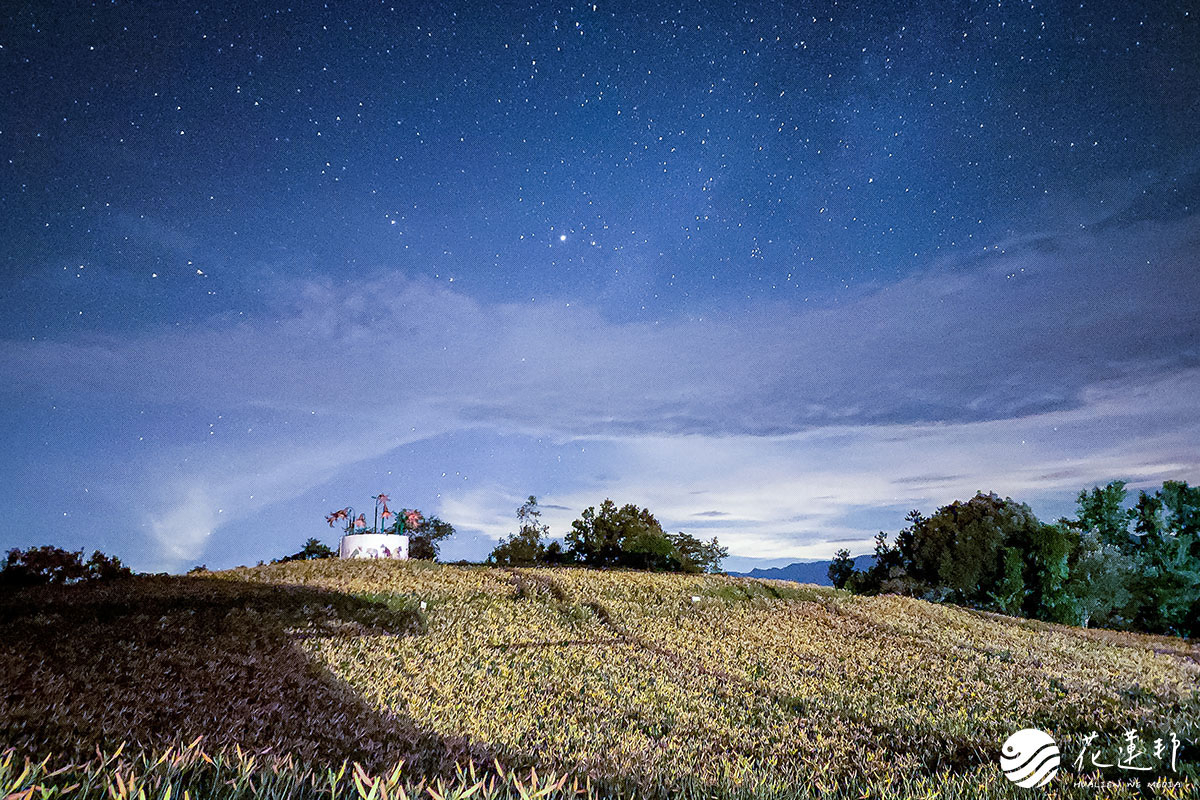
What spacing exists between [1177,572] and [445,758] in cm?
3616

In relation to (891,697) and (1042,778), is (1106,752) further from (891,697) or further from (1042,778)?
(891,697)

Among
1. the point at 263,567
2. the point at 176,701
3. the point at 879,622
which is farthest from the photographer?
the point at 263,567

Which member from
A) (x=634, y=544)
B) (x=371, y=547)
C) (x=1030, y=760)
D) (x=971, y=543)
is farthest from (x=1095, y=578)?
(x=371, y=547)

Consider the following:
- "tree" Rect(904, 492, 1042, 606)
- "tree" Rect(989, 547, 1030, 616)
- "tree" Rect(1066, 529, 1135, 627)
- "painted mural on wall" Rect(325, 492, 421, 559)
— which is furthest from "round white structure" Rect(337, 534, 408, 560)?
"tree" Rect(1066, 529, 1135, 627)

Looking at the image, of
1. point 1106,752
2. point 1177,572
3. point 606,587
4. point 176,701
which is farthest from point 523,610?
point 1177,572

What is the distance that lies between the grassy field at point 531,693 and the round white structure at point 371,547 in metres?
4.56

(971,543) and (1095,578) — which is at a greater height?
(971,543)

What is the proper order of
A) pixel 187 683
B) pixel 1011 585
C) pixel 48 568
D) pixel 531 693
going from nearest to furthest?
pixel 187 683 < pixel 531 693 < pixel 48 568 < pixel 1011 585

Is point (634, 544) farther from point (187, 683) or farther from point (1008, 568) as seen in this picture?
point (187, 683)

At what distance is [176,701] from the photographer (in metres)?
5.43

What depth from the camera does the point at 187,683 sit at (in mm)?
6074

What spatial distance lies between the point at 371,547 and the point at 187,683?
49.6 feet

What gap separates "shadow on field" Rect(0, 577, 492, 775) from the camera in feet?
14.1

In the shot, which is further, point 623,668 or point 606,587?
point 606,587
